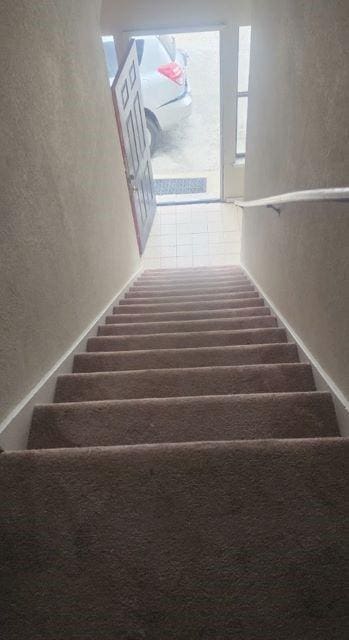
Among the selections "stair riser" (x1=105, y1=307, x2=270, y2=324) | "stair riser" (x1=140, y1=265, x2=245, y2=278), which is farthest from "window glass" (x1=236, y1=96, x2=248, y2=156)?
"stair riser" (x1=105, y1=307, x2=270, y2=324)

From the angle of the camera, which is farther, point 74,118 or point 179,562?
point 74,118

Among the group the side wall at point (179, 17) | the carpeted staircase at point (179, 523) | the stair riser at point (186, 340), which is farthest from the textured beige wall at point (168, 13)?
the carpeted staircase at point (179, 523)

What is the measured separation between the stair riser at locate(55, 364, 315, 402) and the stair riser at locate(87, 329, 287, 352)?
417 millimetres

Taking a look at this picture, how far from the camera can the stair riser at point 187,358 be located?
171cm

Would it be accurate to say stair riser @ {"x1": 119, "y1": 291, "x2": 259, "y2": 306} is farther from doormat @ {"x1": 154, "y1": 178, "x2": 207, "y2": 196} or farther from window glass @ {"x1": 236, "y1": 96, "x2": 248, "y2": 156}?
doormat @ {"x1": 154, "y1": 178, "x2": 207, "y2": 196}

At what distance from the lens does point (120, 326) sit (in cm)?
225

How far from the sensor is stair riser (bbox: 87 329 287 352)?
195 cm

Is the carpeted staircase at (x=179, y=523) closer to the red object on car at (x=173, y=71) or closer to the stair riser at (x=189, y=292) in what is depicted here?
the stair riser at (x=189, y=292)

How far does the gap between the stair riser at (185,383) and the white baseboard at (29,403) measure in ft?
0.20

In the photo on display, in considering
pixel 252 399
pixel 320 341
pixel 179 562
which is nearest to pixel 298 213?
pixel 320 341

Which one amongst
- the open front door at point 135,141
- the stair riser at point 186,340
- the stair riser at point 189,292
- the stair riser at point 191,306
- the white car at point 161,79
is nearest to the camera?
the stair riser at point 186,340

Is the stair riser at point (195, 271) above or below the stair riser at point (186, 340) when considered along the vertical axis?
below

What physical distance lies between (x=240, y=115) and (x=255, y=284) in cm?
305

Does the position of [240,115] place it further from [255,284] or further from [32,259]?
[32,259]
